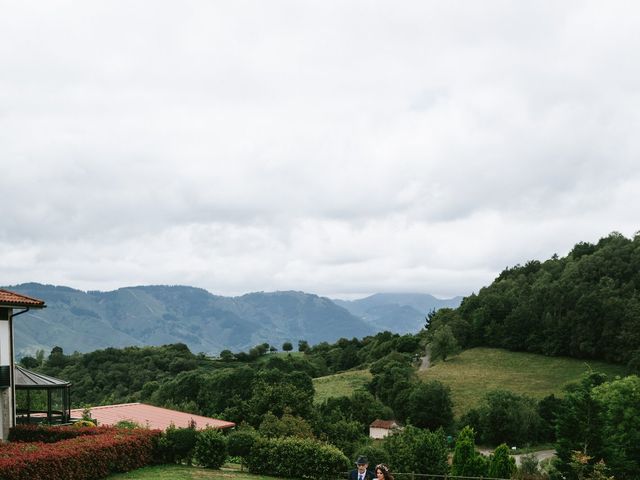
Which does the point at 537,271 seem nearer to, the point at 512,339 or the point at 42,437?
the point at 512,339

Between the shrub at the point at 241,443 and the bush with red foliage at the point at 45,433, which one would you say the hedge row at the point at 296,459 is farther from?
the bush with red foliage at the point at 45,433

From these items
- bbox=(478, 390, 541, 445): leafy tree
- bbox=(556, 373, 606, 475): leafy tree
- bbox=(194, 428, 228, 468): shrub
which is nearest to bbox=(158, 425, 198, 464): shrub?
bbox=(194, 428, 228, 468): shrub

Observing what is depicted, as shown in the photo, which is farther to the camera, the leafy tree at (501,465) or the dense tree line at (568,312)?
the dense tree line at (568,312)

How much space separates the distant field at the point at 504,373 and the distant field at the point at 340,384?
8.74 meters

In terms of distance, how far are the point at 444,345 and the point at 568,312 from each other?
1872 centimetres

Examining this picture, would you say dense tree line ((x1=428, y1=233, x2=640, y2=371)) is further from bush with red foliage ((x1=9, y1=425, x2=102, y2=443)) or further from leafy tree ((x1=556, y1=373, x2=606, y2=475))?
bush with red foliage ((x1=9, y1=425, x2=102, y2=443))

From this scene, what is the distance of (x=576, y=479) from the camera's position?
1421 inches

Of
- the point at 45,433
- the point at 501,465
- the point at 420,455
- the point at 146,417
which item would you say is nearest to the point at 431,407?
the point at 501,465

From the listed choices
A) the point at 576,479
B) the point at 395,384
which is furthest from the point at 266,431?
the point at 395,384

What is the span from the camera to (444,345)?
97.1 m

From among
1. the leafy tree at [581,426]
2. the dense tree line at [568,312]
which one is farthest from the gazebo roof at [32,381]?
the dense tree line at [568,312]

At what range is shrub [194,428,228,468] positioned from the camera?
2548 cm

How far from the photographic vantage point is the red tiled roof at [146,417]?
33.6 meters

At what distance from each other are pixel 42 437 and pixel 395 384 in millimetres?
56647
